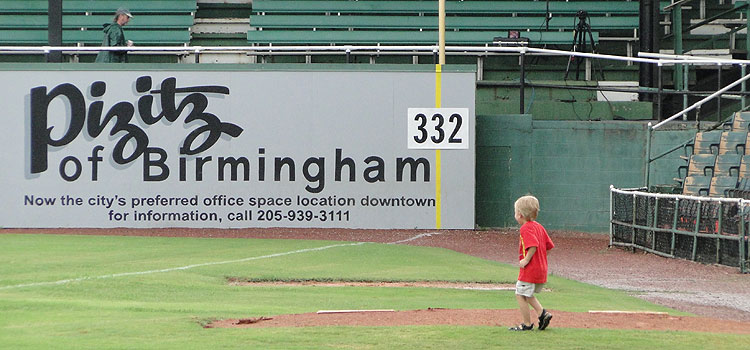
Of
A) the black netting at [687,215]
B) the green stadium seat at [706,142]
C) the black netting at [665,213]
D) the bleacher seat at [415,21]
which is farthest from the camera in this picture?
the bleacher seat at [415,21]

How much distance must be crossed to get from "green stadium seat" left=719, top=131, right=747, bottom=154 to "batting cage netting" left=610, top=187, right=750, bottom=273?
1.92 metres

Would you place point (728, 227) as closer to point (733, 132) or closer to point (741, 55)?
point (733, 132)

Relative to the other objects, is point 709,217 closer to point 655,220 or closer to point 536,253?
point 655,220

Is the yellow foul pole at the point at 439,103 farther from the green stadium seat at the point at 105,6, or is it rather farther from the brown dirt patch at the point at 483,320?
the brown dirt patch at the point at 483,320

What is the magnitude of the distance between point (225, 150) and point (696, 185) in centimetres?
861

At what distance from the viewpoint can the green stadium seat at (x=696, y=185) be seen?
58.9ft

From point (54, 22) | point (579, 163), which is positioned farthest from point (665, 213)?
point (54, 22)

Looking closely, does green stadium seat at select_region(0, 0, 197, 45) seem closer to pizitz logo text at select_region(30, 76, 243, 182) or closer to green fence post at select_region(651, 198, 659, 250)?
pizitz logo text at select_region(30, 76, 243, 182)

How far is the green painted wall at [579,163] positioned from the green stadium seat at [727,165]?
2235mm

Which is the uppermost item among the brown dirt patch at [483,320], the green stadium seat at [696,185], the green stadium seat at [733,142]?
the green stadium seat at [733,142]

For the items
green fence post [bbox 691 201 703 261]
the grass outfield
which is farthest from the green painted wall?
green fence post [bbox 691 201 703 261]

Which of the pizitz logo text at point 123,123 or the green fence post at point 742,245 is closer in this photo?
the green fence post at point 742,245

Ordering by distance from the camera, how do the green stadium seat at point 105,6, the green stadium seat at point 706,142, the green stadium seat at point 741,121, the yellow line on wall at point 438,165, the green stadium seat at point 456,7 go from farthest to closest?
the green stadium seat at point 105,6 → the green stadium seat at point 456,7 → the yellow line on wall at point 438,165 → the green stadium seat at point 741,121 → the green stadium seat at point 706,142

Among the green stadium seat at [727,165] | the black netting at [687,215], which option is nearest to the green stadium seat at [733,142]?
the green stadium seat at [727,165]
